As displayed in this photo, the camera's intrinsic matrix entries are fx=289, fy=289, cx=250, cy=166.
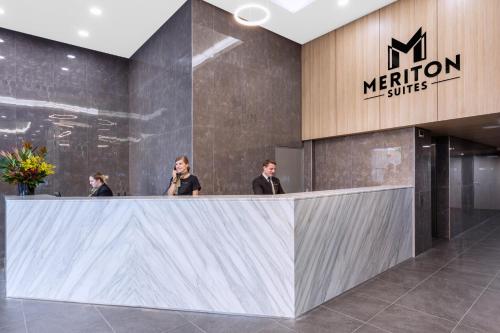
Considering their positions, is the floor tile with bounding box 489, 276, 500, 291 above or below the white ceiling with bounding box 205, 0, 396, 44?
below

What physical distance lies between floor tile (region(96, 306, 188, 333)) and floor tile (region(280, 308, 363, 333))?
1.05 metres

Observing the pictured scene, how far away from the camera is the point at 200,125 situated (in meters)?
4.90

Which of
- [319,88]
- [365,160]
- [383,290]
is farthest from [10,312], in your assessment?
[319,88]

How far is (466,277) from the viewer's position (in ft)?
12.9

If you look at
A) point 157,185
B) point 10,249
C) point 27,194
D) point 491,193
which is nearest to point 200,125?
point 157,185

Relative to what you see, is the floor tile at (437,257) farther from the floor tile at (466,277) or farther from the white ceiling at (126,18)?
the white ceiling at (126,18)

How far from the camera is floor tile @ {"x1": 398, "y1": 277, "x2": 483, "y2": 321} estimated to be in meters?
2.96

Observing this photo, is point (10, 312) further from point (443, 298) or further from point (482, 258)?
point (482, 258)

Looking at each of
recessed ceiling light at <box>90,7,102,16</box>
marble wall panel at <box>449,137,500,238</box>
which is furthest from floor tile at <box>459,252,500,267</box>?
recessed ceiling light at <box>90,7,102,16</box>

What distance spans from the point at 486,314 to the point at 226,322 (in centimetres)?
260

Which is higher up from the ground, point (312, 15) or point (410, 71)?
point (312, 15)

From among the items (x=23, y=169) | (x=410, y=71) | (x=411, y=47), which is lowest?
(x=23, y=169)

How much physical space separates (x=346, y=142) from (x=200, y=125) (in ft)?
10.4

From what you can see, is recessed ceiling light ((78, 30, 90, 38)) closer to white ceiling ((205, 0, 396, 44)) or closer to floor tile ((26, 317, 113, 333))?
white ceiling ((205, 0, 396, 44))
